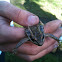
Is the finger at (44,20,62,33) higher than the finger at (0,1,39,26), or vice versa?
the finger at (0,1,39,26)

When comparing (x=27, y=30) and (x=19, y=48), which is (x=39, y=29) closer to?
(x=27, y=30)

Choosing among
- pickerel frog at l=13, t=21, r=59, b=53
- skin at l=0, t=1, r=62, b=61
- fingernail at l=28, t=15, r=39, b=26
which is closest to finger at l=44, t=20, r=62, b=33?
skin at l=0, t=1, r=62, b=61

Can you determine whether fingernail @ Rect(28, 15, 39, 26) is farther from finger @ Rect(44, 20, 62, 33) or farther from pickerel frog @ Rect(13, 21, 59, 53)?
finger @ Rect(44, 20, 62, 33)

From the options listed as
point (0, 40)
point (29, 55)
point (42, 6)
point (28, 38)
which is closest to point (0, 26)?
point (0, 40)

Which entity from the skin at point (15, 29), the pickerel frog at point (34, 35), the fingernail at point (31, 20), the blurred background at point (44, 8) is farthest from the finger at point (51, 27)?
the blurred background at point (44, 8)

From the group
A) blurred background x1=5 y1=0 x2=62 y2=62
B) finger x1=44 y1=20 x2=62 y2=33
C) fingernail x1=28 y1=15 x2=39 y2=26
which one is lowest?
blurred background x1=5 y1=0 x2=62 y2=62

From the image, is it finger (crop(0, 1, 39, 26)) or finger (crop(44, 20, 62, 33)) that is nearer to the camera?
finger (crop(0, 1, 39, 26))

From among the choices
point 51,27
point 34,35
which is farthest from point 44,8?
point 34,35

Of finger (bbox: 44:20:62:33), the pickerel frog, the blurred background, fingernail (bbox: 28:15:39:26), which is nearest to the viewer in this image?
fingernail (bbox: 28:15:39:26)
